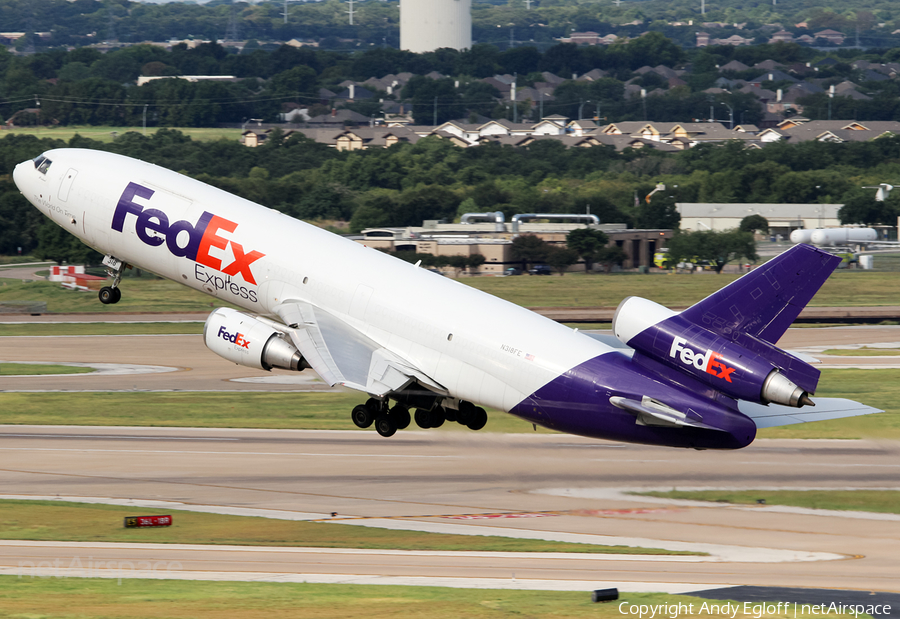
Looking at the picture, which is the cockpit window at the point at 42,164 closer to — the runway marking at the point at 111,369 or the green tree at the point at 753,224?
the runway marking at the point at 111,369

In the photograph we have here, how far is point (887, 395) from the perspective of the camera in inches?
2938

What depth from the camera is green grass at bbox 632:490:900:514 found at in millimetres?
50250

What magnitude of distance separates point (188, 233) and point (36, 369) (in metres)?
44.0

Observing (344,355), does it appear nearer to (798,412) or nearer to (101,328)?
(798,412)

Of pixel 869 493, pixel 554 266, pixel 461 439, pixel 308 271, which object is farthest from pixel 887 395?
pixel 554 266

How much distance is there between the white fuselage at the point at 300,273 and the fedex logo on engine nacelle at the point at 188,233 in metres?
0.04

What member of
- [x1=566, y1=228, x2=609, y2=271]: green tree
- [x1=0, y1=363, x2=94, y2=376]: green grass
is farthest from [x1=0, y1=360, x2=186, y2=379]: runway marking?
[x1=566, y1=228, x2=609, y2=271]: green tree

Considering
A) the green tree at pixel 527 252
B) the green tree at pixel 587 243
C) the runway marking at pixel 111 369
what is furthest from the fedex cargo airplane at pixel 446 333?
the green tree at pixel 587 243

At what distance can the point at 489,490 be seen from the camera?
175 ft

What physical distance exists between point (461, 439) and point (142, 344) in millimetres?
40543

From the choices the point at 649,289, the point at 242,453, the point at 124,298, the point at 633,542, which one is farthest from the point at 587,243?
the point at 633,542

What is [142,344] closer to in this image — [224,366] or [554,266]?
[224,366]

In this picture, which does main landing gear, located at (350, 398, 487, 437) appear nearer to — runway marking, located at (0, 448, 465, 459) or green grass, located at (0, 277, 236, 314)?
runway marking, located at (0, 448, 465, 459)

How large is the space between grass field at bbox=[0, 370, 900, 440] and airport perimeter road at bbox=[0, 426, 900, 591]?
5.92ft
